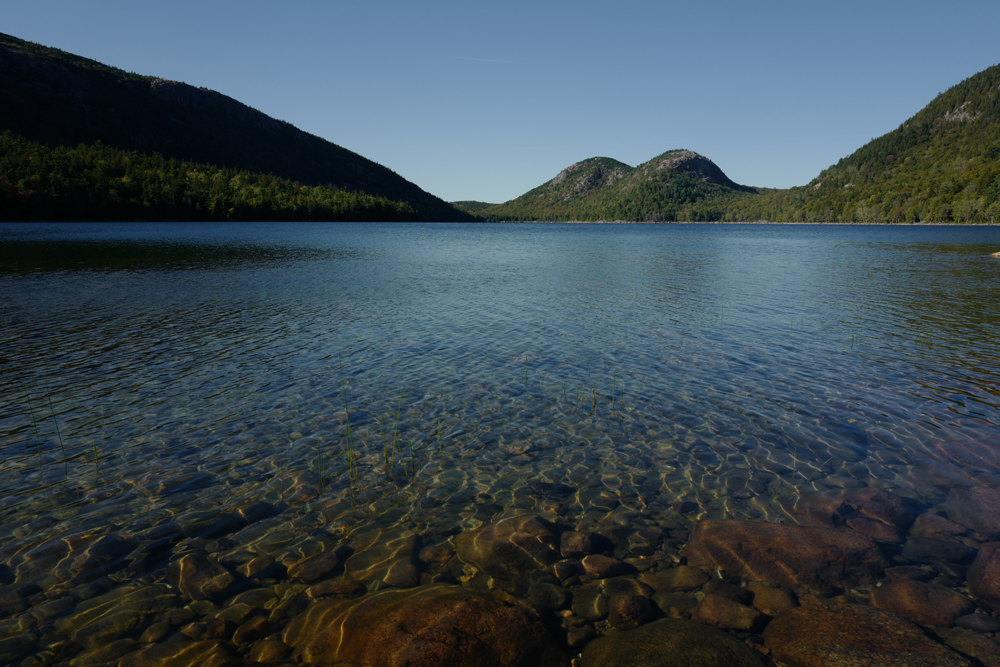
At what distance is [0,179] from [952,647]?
169 meters

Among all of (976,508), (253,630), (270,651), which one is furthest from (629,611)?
(976,508)

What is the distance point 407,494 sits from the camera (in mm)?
9117

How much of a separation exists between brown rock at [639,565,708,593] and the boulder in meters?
0.85

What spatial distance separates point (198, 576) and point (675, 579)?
21.7ft

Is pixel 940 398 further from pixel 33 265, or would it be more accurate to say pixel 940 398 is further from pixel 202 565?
pixel 33 265

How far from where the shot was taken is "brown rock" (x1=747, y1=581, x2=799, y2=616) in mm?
6301

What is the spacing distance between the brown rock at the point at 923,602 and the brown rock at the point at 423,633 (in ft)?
14.3

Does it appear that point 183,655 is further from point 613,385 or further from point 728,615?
point 613,385

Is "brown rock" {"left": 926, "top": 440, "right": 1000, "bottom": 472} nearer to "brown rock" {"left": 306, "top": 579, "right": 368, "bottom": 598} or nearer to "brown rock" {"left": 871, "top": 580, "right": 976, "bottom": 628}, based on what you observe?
"brown rock" {"left": 871, "top": 580, "right": 976, "bottom": 628}

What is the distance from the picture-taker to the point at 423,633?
549 centimetres

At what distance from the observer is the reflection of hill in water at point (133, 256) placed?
4266 cm

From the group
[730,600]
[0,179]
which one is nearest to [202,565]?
[730,600]

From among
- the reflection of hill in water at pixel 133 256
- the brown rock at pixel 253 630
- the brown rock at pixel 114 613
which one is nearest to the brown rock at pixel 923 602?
Result: the brown rock at pixel 253 630

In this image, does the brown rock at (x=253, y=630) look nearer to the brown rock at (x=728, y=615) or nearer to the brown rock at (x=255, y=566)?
the brown rock at (x=255, y=566)
